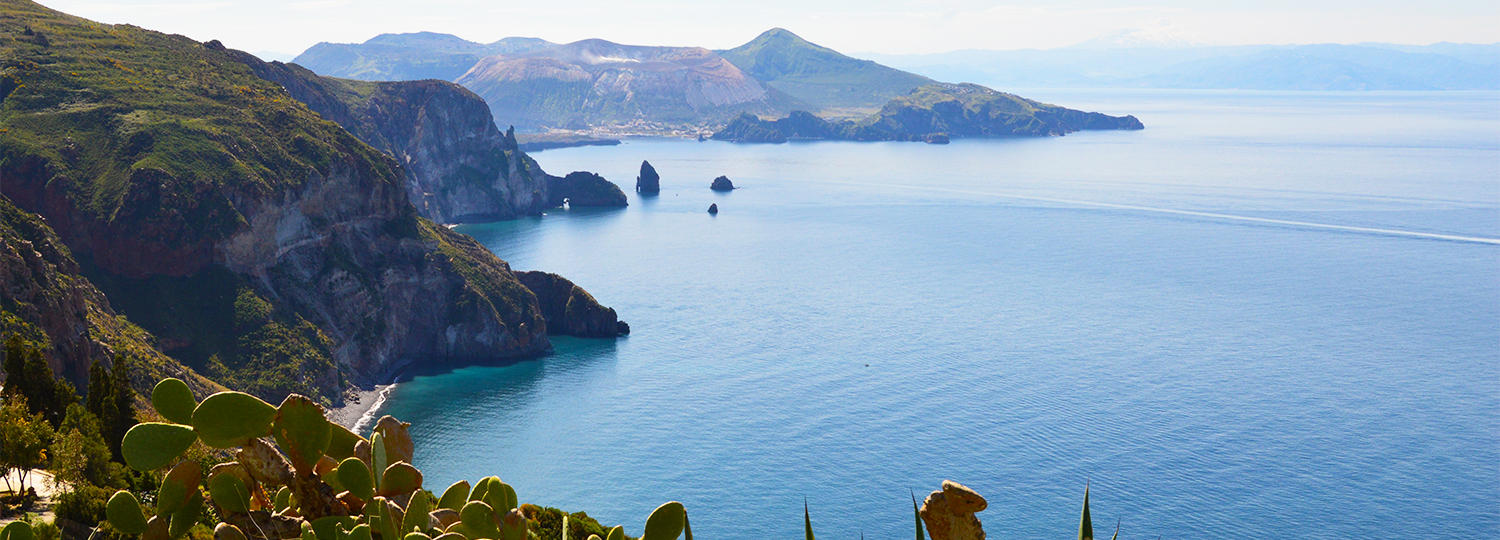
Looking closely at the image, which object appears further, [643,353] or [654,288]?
[654,288]

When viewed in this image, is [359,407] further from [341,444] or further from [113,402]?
[341,444]

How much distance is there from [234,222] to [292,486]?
104453 millimetres

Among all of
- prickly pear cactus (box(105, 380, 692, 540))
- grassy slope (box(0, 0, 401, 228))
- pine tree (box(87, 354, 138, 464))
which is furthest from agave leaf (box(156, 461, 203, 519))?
grassy slope (box(0, 0, 401, 228))

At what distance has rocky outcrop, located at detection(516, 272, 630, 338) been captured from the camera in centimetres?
13800

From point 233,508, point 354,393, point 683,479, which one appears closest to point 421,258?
point 354,393

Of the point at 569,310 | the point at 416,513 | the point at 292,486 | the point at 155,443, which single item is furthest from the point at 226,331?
the point at 416,513

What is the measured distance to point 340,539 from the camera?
483 inches

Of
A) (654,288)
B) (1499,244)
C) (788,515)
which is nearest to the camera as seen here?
(788,515)

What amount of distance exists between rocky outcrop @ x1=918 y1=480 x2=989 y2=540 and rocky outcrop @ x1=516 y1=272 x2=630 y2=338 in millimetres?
127232

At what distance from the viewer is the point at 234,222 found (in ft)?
349

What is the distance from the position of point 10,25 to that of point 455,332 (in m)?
67.4

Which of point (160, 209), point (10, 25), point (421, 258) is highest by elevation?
point (10, 25)

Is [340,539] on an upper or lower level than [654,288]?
upper

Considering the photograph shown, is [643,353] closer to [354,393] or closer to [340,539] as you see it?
[354,393]
